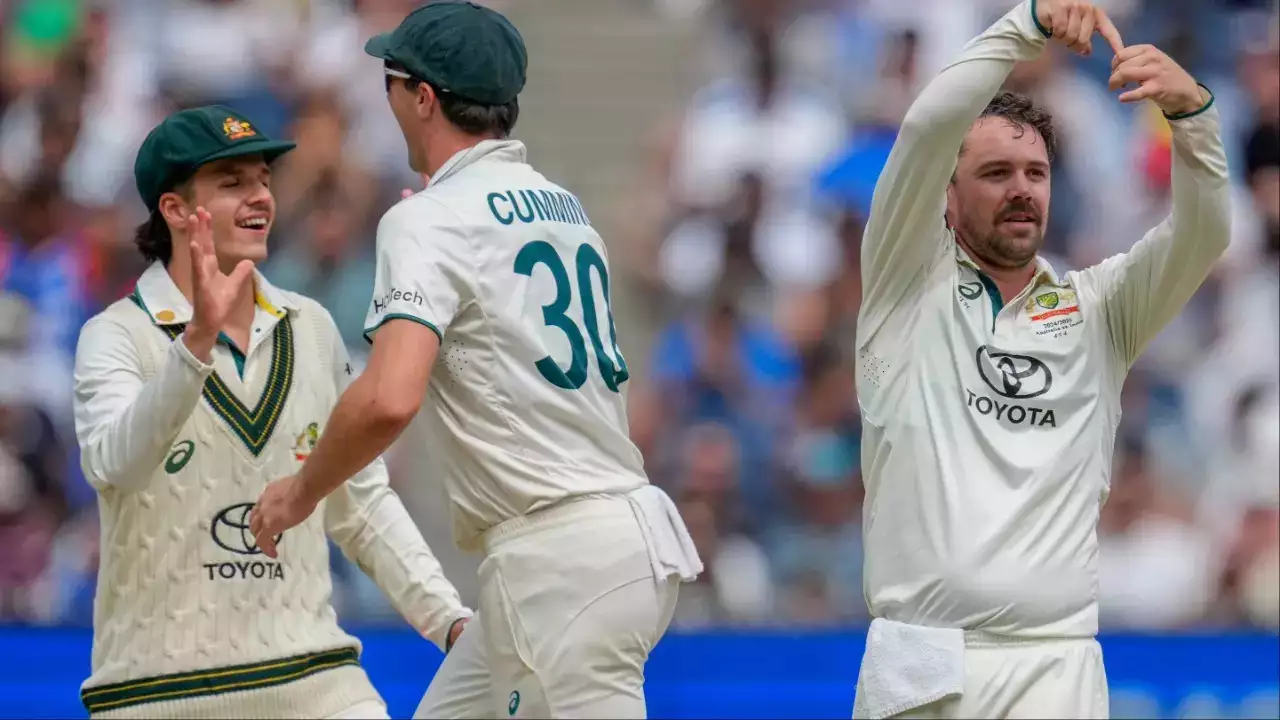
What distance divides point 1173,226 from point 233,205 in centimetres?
260

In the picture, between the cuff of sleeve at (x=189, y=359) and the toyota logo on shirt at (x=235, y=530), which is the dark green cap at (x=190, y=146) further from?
the toyota logo on shirt at (x=235, y=530)

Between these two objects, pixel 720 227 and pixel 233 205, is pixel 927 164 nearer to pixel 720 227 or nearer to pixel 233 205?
pixel 233 205

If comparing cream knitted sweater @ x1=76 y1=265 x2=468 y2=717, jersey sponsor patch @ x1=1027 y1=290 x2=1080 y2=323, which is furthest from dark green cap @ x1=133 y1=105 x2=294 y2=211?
jersey sponsor patch @ x1=1027 y1=290 x2=1080 y2=323

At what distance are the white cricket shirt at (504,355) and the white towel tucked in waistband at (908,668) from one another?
2.51ft

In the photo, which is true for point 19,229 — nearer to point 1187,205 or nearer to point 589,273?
point 589,273

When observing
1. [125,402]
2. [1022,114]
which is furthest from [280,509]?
[1022,114]

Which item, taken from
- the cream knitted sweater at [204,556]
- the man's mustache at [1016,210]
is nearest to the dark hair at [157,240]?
the cream knitted sweater at [204,556]

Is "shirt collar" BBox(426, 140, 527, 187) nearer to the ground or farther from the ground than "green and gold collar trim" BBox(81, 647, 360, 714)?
farther from the ground

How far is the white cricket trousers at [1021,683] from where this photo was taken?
14.7 feet

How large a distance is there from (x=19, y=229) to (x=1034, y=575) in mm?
7697

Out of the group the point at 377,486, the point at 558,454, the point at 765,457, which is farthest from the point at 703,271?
the point at 558,454

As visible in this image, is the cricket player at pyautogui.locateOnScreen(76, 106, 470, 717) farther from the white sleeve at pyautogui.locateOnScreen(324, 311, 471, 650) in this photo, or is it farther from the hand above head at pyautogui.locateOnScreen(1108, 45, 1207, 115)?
the hand above head at pyautogui.locateOnScreen(1108, 45, 1207, 115)

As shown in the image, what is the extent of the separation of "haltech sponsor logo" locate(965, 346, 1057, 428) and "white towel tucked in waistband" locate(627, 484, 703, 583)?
82 centimetres

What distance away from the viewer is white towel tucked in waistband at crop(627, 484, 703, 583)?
15.7 ft
